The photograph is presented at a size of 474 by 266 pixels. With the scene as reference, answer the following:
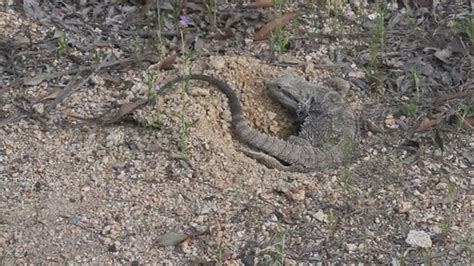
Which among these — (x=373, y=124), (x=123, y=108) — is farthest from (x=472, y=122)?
(x=123, y=108)

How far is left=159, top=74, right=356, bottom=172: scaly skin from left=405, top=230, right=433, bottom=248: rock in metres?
0.71

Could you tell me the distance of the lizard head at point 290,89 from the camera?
19.0 ft

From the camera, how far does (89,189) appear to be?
4.98 meters

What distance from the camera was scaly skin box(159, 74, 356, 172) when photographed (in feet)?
17.9

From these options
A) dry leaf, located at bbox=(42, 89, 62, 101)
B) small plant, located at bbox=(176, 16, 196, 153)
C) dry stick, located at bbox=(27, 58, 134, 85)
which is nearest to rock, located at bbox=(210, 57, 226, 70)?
small plant, located at bbox=(176, 16, 196, 153)

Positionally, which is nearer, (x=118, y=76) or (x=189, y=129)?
(x=189, y=129)

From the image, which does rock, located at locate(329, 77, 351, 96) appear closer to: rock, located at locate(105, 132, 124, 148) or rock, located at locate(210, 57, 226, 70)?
rock, located at locate(210, 57, 226, 70)

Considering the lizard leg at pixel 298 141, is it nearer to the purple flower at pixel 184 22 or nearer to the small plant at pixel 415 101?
the small plant at pixel 415 101

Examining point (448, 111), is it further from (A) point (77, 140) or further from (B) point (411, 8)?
(A) point (77, 140)

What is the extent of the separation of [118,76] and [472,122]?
7.25ft

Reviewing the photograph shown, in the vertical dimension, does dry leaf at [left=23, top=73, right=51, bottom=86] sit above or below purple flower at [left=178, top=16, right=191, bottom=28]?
below

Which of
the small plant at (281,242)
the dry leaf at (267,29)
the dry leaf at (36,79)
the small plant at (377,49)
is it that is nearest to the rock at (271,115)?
the dry leaf at (267,29)

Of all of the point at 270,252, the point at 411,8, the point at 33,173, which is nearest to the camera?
the point at 270,252

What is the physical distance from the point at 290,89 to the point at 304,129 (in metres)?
0.28
